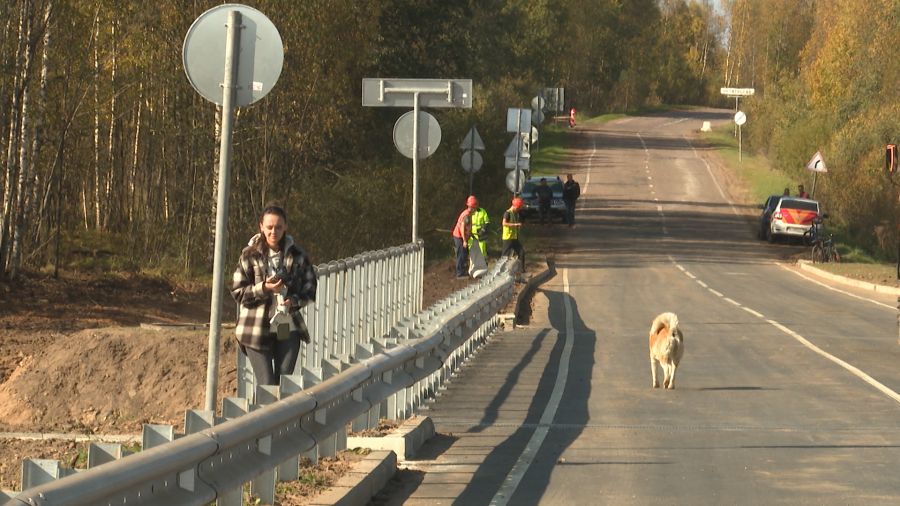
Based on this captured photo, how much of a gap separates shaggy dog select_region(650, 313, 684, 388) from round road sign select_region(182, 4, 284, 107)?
25.7 feet

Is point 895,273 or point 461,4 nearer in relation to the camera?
point 895,273

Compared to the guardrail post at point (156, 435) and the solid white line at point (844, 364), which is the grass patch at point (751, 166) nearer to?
the solid white line at point (844, 364)

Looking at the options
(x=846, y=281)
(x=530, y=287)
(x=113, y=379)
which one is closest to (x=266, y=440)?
(x=113, y=379)

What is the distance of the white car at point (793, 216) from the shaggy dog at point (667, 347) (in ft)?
118

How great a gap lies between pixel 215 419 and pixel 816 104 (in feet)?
228

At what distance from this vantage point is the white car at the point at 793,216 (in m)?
51.4

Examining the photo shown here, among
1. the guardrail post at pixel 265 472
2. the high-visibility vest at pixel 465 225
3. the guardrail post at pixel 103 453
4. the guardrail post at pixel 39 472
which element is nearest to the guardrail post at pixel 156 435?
the guardrail post at pixel 103 453

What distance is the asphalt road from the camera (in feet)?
32.4

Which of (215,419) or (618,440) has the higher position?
(215,419)

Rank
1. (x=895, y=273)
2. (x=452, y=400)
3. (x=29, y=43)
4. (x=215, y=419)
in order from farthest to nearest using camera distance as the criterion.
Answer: (x=895, y=273) → (x=29, y=43) → (x=452, y=400) → (x=215, y=419)

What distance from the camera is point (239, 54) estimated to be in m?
9.24

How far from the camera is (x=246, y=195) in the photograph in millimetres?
39844

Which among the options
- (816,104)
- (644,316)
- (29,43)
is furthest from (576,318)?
(816,104)

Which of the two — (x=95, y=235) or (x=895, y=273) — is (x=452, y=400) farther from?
(x=895, y=273)
